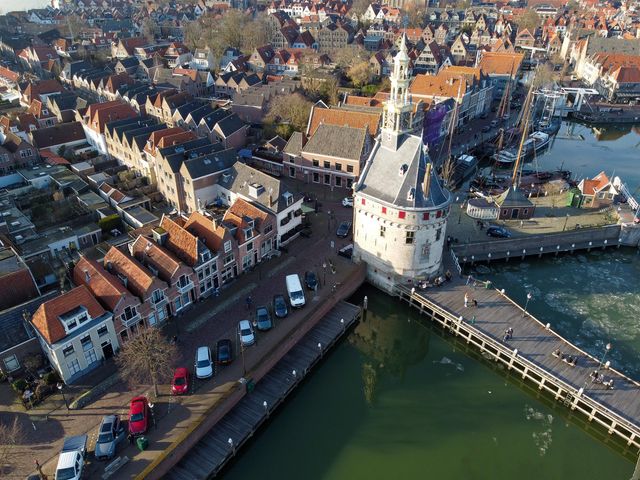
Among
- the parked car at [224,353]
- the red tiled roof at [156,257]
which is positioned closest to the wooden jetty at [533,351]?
the parked car at [224,353]

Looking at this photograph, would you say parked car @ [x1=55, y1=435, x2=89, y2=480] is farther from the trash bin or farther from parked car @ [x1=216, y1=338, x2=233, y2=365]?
parked car @ [x1=216, y1=338, x2=233, y2=365]

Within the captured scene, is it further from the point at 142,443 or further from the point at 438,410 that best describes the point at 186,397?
the point at 438,410

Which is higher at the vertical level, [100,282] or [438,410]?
[100,282]

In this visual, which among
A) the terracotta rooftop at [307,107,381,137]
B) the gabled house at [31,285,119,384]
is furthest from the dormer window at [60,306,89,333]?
the terracotta rooftop at [307,107,381,137]

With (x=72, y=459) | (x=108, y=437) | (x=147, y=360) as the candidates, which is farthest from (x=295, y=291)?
(x=72, y=459)

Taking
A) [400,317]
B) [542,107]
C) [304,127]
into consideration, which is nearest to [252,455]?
[400,317]
